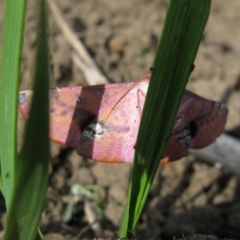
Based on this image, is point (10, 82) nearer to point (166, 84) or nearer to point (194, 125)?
point (166, 84)

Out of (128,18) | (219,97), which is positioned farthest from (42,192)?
(128,18)

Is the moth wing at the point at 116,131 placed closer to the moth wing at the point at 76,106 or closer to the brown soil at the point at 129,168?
the moth wing at the point at 76,106

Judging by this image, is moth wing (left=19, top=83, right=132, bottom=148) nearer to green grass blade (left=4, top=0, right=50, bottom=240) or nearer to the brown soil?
green grass blade (left=4, top=0, right=50, bottom=240)

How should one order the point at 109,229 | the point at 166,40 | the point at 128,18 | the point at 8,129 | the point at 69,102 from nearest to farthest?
1. the point at 166,40
2. the point at 8,129
3. the point at 69,102
4. the point at 109,229
5. the point at 128,18

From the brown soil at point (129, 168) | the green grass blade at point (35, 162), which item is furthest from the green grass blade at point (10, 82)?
the brown soil at point (129, 168)

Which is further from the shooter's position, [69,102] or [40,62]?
[69,102]

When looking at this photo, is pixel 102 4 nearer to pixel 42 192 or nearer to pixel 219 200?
pixel 219 200

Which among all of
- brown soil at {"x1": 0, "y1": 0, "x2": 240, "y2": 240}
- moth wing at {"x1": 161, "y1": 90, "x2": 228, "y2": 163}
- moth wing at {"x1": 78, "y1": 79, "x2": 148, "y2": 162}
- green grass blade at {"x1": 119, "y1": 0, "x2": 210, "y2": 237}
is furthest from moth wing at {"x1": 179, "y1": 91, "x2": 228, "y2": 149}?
brown soil at {"x1": 0, "y1": 0, "x2": 240, "y2": 240}
